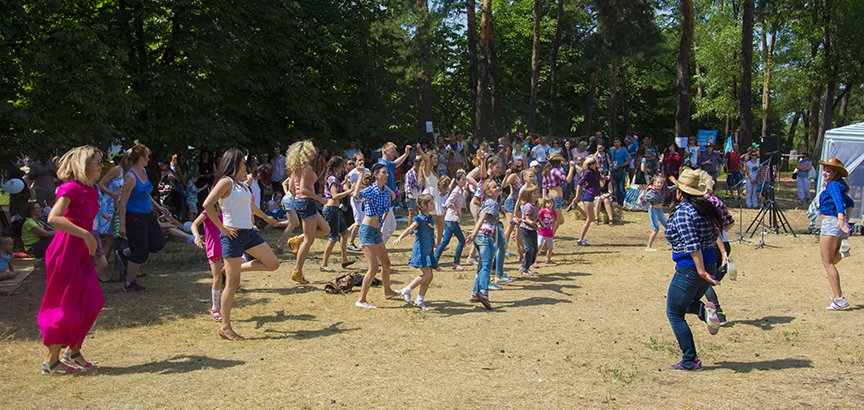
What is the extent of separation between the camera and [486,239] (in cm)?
919

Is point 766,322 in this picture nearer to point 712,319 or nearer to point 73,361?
point 712,319

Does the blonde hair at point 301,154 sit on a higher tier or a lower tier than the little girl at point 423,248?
higher

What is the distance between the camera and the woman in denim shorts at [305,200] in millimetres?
9906

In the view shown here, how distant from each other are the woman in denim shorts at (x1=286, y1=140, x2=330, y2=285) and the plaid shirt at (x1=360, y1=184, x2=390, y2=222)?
104cm

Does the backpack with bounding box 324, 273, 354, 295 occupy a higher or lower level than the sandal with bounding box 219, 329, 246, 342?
higher

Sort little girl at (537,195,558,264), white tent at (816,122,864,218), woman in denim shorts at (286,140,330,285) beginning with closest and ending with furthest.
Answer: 1. woman in denim shorts at (286,140,330,285)
2. little girl at (537,195,558,264)
3. white tent at (816,122,864,218)

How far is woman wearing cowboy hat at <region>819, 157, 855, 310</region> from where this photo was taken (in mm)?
9023

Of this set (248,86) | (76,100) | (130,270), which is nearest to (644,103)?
(248,86)

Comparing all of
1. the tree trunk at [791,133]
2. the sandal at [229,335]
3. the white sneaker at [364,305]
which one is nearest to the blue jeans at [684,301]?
the white sneaker at [364,305]

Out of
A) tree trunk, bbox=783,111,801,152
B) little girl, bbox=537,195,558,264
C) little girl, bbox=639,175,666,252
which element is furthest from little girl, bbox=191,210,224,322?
tree trunk, bbox=783,111,801,152

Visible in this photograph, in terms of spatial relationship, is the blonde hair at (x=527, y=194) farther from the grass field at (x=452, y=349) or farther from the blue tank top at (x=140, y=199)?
the blue tank top at (x=140, y=199)

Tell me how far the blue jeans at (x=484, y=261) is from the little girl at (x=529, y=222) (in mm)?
1794

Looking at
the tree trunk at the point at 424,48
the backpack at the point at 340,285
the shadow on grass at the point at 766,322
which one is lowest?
the shadow on grass at the point at 766,322

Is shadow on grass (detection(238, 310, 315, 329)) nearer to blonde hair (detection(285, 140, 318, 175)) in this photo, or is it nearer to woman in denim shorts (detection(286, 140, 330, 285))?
woman in denim shorts (detection(286, 140, 330, 285))
